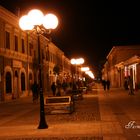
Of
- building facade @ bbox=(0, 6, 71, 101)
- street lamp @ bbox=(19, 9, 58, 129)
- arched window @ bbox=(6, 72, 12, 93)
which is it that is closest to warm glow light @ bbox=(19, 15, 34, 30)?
street lamp @ bbox=(19, 9, 58, 129)

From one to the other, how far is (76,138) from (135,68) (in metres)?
38.3

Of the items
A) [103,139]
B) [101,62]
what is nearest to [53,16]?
[103,139]

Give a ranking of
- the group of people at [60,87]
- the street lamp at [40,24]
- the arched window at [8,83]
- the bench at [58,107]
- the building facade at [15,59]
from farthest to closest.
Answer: the group of people at [60,87] < the arched window at [8,83] < the building facade at [15,59] < the bench at [58,107] < the street lamp at [40,24]

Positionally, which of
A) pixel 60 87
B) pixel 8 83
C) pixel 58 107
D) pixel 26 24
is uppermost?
pixel 26 24

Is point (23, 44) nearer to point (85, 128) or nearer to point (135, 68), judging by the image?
point (135, 68)

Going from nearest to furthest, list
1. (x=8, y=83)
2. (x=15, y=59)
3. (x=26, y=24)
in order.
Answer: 1. (x=26, y=24)
2. (x=8, y=83)
3. (x=15, y=59)

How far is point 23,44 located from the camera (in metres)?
41.7

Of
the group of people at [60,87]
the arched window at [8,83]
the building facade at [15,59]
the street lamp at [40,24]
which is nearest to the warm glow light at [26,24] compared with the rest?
the street lamp at [40,24]

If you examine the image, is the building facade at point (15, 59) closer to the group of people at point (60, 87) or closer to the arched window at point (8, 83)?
the arched window at point (8, 83)

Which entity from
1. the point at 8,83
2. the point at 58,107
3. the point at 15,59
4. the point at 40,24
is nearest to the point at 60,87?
the point at 15,59

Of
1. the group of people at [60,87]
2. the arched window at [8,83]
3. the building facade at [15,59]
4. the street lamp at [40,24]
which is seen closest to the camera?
the street lamp at [40,24]

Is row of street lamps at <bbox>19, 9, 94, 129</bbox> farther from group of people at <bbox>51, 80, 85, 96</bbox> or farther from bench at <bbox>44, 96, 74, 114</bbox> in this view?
group of people at <bbox>51, 80, 85, 96</bbox>

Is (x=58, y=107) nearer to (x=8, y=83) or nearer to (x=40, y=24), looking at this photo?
(x=40, y=24)

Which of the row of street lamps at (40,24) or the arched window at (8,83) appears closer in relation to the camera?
the row of street lamps at (40,24)
